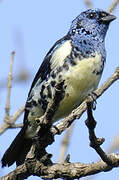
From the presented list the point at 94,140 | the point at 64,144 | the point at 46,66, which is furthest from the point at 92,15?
the point at 94,140

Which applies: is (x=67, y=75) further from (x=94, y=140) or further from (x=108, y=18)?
(x=94, y=140)

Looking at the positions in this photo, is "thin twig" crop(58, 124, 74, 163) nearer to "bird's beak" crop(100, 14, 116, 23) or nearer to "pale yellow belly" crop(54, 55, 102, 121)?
"pale yellow belly" crop(54, 55, 102, 121)

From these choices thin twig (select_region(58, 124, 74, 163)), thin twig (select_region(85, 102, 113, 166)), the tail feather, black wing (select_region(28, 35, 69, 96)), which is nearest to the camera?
thin twig (select_region(85, 102, 113, 166))

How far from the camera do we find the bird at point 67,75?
4.22m

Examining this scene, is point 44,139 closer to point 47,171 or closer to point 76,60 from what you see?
point 47,171

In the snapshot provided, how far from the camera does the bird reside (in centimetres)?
422

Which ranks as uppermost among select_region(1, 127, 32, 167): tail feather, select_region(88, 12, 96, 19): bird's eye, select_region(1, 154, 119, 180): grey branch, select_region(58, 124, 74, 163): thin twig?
select_region(88, 12, 96, 19): bird's eye

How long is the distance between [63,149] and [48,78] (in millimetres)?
993

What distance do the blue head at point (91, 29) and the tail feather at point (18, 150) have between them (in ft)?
3.40

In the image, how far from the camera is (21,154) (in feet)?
14.4

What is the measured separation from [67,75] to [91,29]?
0.83 meters

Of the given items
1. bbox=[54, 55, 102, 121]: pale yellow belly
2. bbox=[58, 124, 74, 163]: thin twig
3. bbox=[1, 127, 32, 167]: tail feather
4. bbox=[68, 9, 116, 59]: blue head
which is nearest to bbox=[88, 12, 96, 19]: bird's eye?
bbox=[68, 9, 116, 59]: blue head

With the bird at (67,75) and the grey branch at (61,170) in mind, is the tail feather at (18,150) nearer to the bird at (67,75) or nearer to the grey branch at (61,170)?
the bird at (67,75)

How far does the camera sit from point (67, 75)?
4199mm
